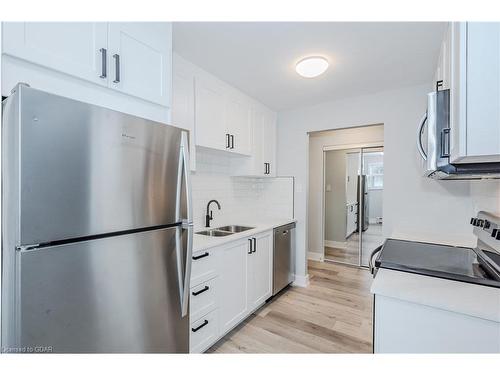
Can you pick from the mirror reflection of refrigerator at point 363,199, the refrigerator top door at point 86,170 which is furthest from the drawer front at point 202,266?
the mirror reflection of refrigerator at point 363,199

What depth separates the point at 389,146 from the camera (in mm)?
2719

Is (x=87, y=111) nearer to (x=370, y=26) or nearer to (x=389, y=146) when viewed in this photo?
(x=370, y=26)

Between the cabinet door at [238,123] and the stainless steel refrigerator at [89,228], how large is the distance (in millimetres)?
1298

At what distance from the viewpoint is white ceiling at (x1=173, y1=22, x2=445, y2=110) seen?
1.65 m

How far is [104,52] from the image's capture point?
1.17 meters

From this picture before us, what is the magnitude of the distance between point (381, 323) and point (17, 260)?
1.41 m

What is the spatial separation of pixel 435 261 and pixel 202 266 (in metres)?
1.50

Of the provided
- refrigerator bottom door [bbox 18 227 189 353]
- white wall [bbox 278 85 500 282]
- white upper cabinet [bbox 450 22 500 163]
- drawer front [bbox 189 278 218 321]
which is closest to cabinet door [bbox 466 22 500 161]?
white upper cabinet [bbox 450 22 500 163]

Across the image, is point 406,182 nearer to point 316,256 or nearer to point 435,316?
point 435,316

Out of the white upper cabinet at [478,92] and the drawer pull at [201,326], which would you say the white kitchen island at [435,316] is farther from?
the drawer pull at [201,326]

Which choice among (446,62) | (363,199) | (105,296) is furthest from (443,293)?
(363,199)
